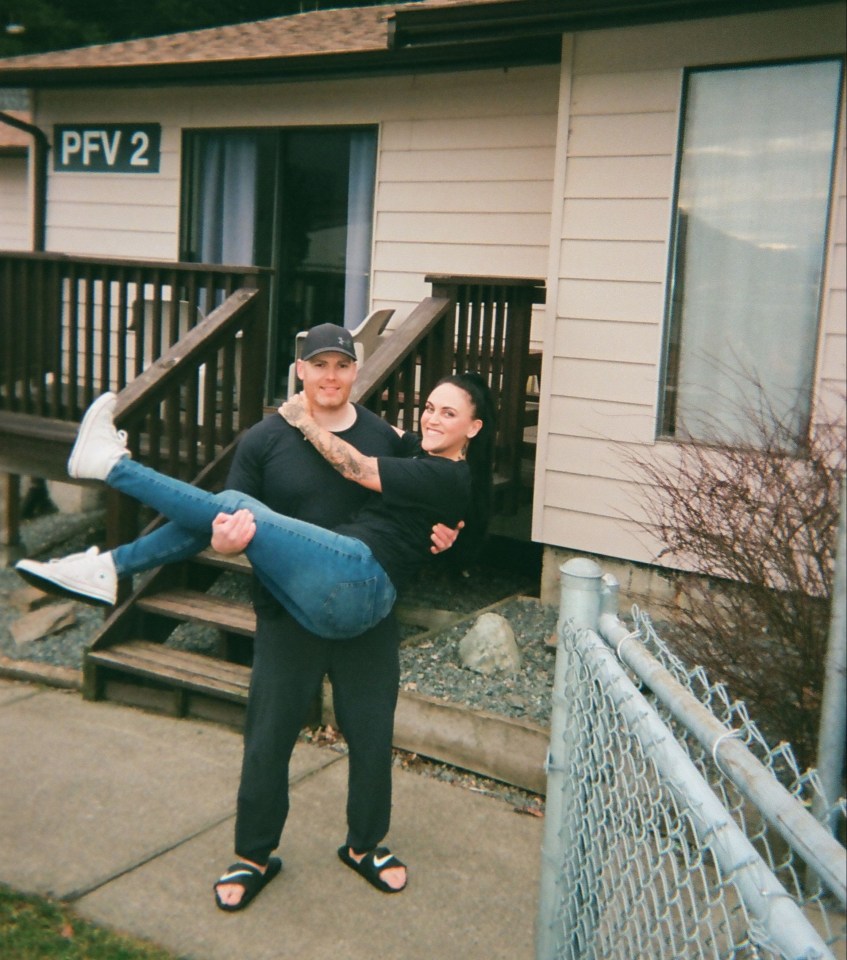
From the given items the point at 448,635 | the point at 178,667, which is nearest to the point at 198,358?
the point at 178,667

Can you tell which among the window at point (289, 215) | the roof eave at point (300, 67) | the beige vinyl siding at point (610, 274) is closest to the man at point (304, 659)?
the beige vinyl siding at point (610, 274)

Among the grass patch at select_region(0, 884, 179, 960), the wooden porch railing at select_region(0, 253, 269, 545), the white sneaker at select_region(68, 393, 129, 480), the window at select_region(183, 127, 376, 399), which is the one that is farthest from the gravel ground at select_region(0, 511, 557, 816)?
the window at select_region(183, 127, 376, 399)

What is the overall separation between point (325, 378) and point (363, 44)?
4.73 m

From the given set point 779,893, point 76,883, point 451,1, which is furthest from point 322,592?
point 451,1

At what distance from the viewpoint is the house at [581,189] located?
5234mm

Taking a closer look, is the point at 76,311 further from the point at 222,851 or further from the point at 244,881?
the point at 244,881

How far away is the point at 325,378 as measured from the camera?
3248 mm

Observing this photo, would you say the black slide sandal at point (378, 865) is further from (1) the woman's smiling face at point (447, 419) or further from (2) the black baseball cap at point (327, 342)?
(2) the black baseball cap at point (327, 342)

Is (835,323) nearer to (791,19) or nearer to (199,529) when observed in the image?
(791,19)

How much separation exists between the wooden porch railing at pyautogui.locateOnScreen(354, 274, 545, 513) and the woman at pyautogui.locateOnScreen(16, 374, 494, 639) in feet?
5.51

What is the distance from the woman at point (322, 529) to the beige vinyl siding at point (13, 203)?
7718 millimetres

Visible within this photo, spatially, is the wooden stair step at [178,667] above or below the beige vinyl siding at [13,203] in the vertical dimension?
→ below

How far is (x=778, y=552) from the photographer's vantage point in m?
3.72

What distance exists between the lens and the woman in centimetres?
303
